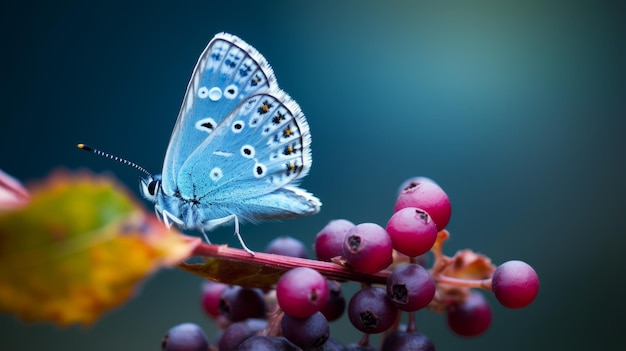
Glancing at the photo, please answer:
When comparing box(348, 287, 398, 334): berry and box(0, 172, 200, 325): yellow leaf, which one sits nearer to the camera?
box(0, 172, 200, 325): yellow leaf

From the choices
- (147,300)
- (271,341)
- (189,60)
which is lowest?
(147,300)

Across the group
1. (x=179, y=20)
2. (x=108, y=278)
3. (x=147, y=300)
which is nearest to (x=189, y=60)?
(x=179, y=20)

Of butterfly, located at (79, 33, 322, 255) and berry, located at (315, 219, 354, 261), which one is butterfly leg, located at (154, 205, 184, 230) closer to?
butterfly, located at (79, 33, 322, 255)

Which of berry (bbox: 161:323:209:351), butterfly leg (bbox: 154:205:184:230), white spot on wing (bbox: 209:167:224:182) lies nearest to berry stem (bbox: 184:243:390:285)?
berry (bbox: 161:323:209:351)

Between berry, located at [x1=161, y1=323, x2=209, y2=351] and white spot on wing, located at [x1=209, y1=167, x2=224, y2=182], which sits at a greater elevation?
white spot on wing, located at [x1=209, y1=167, x2=224, y2=182]

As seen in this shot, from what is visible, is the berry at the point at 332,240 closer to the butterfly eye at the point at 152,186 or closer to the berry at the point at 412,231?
the berry at the point at 412,231

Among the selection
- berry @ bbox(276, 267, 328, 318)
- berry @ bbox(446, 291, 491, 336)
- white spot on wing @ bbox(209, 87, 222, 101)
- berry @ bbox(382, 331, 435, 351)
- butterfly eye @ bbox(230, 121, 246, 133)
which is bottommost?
berry @ bbox(382, 331, 435, 351)

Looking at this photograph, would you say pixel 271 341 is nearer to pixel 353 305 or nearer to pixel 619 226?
pixel 353 305
